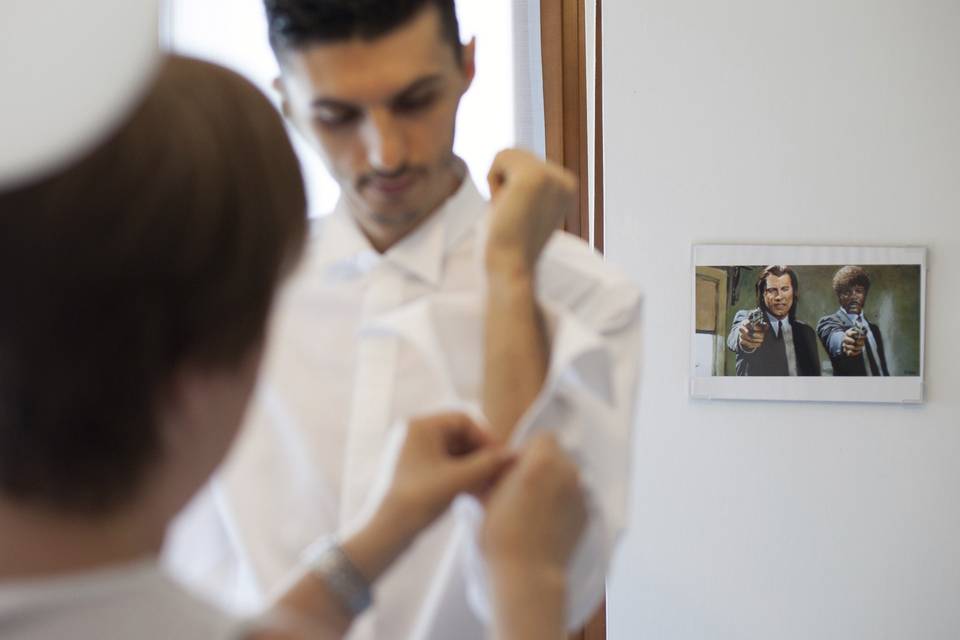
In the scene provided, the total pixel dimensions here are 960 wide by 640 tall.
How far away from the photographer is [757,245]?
2.33m

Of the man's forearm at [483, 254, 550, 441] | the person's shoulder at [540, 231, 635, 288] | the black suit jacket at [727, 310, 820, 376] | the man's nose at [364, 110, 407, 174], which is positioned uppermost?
the man's nose at [364, 110, 407, 174]

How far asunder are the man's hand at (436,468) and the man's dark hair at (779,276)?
180 cm

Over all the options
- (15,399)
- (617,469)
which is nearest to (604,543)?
(617,469)

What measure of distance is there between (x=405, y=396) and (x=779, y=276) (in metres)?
1.65

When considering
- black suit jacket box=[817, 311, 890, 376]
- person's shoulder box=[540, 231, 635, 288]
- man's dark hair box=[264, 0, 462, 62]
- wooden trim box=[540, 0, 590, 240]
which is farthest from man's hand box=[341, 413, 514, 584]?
→ black suit jacket box=[817, 311, 890, 376]

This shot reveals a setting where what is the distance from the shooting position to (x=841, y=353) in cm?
234

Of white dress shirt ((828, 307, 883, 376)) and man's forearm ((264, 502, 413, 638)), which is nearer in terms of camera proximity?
man's forearm ((264, 502, 413, 638))

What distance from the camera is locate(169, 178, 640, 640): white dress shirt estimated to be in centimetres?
76

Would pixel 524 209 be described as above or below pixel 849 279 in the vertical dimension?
above

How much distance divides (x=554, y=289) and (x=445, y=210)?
5.5 inches

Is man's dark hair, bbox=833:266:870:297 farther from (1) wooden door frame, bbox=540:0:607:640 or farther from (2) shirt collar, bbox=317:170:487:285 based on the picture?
(2) shirt collar, bbox=317:170:487:285

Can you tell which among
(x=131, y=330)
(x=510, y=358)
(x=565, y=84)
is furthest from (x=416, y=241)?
(x=565, y=84)

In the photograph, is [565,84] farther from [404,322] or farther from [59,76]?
[59,76]

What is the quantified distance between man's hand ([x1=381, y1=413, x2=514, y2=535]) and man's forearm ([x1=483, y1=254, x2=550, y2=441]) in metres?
0.06
